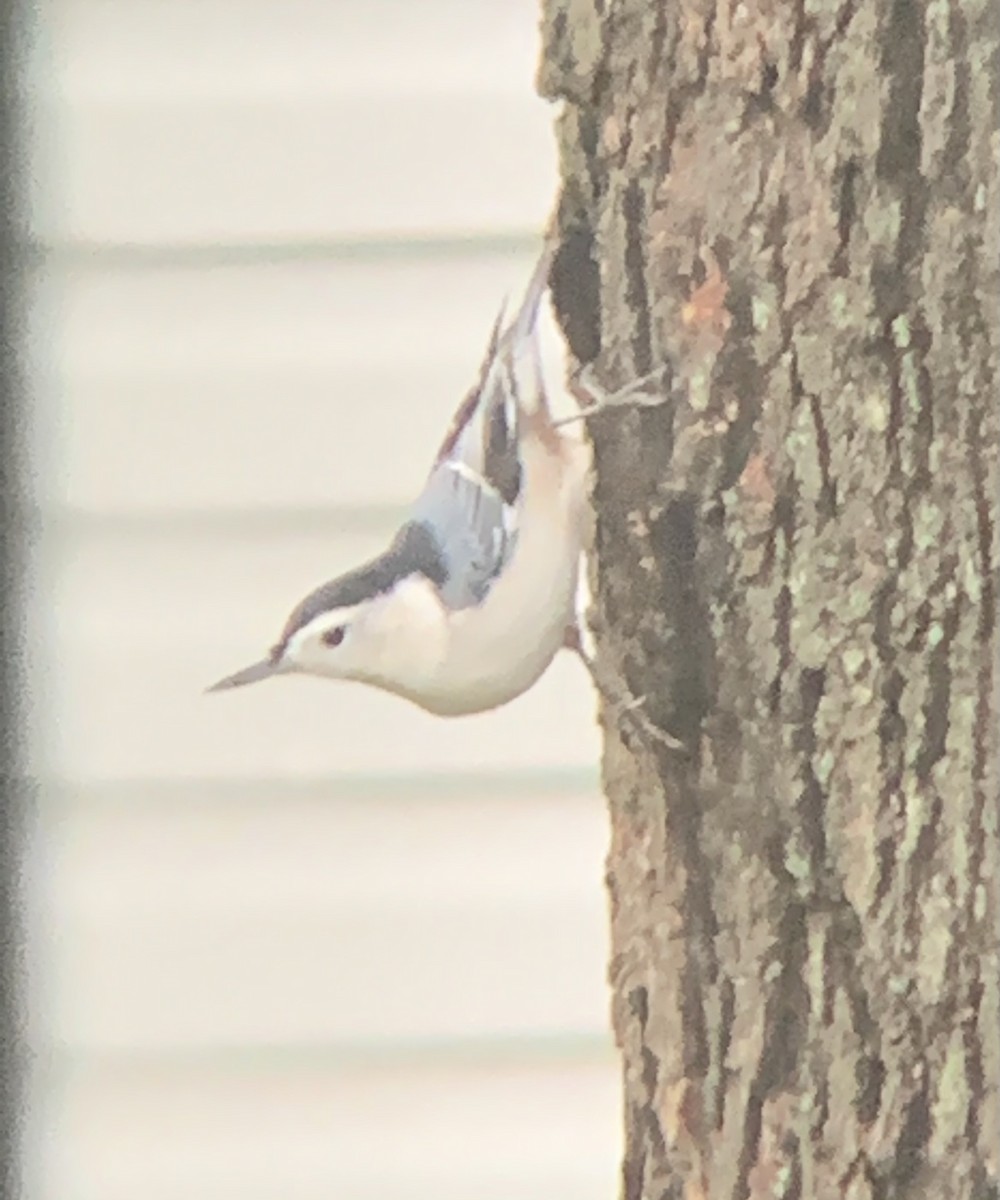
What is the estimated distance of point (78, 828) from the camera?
27.6 inches

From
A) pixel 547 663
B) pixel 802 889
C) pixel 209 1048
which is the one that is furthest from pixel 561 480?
pixel 209 1048

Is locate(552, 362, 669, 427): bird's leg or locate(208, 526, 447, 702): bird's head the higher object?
locate(552, 362, 669, 427): bird's leg

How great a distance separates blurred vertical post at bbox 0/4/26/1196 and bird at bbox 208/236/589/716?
0.13 meters

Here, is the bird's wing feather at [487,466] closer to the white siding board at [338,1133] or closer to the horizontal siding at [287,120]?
the horizontal siding at [287,120]

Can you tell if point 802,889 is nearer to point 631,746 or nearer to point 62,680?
point 631,746

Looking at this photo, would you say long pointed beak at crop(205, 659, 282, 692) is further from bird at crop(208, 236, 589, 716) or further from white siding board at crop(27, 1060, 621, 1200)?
white siding board at crop(27, 1060, 621, 1200)

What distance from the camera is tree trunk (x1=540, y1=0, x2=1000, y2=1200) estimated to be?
609 millimetres

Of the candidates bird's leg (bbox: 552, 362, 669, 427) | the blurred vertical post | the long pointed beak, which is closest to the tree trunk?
bird's leg (bbox: 552, 362, 669, 427)

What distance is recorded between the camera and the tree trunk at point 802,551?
24.0 inches

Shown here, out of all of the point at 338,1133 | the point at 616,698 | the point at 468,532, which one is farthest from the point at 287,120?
the point at 338,1133

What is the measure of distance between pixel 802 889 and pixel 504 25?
456 millimetres

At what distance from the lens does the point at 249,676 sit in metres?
0.70

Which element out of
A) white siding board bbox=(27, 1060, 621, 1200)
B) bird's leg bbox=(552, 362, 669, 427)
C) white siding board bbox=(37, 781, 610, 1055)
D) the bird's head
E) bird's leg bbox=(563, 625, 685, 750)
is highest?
bird's leg bbox=(552, 362, 669, 427)

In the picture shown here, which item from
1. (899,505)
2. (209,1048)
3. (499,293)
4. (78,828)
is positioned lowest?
(209,1048)
